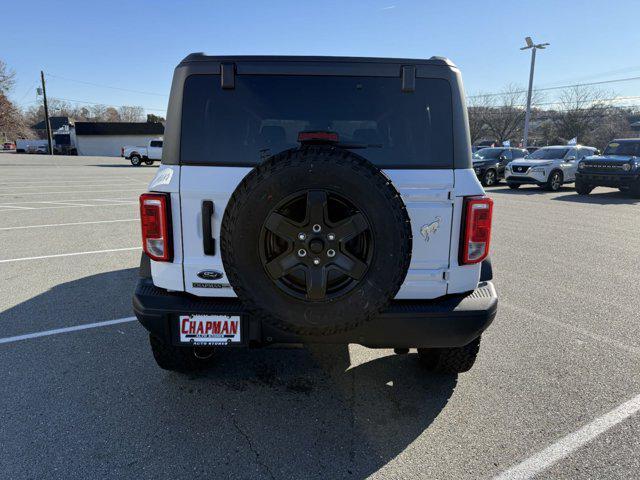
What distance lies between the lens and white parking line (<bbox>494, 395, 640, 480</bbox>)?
2.26m

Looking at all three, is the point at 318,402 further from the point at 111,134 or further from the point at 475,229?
the point at 111,134

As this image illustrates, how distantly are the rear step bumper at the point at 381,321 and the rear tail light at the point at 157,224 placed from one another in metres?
0.26

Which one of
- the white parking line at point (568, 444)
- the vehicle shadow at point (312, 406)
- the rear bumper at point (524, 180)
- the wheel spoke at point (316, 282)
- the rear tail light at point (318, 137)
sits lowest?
the vehicle shadow at point (312, 406)

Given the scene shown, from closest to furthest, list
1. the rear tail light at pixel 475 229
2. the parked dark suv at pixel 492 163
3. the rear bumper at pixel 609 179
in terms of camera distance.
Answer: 1. the rear tail light at pixel 475 229
2. the rear bumper at pixel 609 179
3. the parked dark suv at pixel 492 163

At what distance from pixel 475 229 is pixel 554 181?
17.2 metres

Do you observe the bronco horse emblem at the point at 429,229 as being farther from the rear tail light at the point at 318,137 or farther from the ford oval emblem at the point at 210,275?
the ford oval emblem at the point at 210,275

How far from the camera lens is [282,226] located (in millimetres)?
2154

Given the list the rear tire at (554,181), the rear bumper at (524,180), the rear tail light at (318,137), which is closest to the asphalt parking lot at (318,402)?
the rear tail light at (318,137)

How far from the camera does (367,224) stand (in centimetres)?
215

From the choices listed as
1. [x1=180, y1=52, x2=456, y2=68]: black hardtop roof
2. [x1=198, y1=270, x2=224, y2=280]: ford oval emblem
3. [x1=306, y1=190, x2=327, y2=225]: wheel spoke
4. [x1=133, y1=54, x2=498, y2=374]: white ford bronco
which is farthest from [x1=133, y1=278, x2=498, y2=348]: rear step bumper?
[x1=180, y1=52, x2=456, y2=68]: black hardtop roof

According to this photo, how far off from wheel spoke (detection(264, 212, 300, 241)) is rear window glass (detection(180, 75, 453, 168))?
449 mm

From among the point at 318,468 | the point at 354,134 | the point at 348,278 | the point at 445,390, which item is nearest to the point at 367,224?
the point at 348,278

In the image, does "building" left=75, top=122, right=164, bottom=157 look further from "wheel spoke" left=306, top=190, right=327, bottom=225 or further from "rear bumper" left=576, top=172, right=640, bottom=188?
"wheel spoke" left=306, top=190, right=327, bottom=225

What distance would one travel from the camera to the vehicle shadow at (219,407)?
91.5 inches
